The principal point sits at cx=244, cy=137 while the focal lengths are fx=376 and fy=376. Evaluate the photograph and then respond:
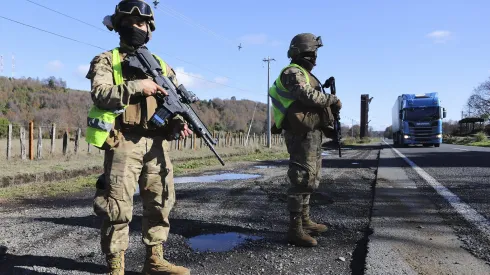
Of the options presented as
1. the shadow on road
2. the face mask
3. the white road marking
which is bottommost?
the shadow on road

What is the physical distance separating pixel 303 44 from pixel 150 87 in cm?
185

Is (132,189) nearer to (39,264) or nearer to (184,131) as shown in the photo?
(184,131)

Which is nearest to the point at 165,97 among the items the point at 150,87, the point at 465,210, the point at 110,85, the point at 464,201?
the point at 150,87

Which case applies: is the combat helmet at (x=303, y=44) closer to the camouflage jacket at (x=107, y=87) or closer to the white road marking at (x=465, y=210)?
the camouflage jacket at (x=107, y=87)

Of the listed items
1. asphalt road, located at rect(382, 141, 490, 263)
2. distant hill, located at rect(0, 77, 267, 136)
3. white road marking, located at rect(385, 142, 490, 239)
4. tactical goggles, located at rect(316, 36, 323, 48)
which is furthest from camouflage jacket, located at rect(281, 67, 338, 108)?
distant hill, located at rect(0, 77, 267, 136)

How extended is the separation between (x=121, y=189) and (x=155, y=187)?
0.97 feet

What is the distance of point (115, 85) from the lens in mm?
2455

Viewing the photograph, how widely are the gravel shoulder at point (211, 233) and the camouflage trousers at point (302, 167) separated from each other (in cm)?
43

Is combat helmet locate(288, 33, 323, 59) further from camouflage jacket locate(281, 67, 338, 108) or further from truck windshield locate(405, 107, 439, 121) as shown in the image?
truck windshield locate(405, 107, 439, 121)

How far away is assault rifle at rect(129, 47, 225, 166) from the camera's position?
267cm

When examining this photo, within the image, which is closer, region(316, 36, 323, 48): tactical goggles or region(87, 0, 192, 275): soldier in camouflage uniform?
region(87, 0, 192, 275): soldier in camouflage uniform

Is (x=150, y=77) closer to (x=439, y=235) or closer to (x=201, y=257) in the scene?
(x=201, y=257)

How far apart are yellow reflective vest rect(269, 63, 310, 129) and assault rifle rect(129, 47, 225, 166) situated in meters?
1.03

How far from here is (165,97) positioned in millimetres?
2723
